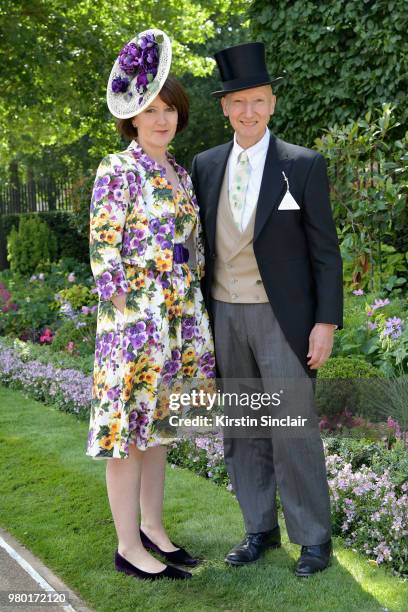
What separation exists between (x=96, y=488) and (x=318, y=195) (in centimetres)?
216

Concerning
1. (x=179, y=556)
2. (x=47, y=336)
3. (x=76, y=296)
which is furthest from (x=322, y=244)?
(x=76, y=296)

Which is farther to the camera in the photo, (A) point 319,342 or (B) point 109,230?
(A) point 319,342

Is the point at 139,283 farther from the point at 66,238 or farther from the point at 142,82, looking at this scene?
the point at 66,238

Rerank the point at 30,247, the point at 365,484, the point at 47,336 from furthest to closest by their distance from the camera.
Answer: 1. the point at 30,247
2. the point at 47,336
3. the point at 365,484

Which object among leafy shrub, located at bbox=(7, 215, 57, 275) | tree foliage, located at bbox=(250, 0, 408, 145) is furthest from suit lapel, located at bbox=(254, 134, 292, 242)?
leafy shrub, located at bbox=(7, 215, 57, 275)

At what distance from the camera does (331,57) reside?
281 inches

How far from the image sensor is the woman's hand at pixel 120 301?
3.00 m

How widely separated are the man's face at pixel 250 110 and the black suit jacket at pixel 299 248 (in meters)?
0.14

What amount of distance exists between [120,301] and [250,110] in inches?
34.6

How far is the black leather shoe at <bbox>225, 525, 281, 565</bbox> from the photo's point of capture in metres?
3.37

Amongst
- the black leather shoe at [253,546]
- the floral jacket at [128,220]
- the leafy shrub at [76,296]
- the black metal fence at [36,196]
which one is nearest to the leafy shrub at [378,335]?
the black leather shoe at [253,546]

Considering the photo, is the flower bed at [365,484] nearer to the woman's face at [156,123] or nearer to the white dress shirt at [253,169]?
the white dress shirt at [253,169]

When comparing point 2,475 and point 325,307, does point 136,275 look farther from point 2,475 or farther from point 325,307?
point 2,475

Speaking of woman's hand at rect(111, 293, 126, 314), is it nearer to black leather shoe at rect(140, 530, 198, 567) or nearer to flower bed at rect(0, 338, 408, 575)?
flower bed at rect(0, 338, 408, 575)
